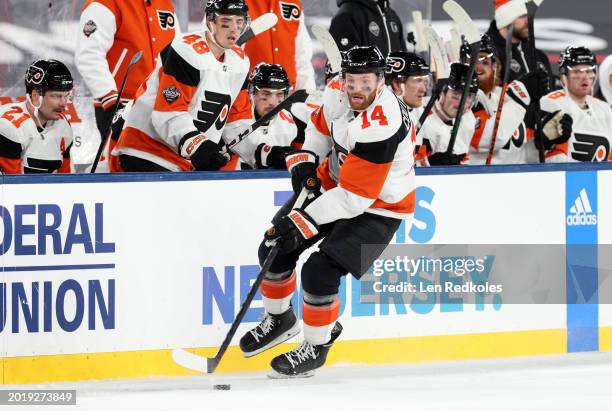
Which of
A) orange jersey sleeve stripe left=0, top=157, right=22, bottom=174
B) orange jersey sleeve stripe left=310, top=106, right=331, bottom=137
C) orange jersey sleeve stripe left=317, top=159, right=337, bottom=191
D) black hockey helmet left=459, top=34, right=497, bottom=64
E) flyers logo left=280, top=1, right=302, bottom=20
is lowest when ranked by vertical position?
orange jersey sleeve stripe left=317, top=159, right=337, bottom=191

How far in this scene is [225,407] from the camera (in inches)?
166

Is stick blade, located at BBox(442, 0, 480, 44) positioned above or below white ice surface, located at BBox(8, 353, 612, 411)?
above

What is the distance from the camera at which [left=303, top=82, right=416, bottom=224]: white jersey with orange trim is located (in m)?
4.27

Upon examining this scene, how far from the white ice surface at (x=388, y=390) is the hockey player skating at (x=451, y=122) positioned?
3.10 ft

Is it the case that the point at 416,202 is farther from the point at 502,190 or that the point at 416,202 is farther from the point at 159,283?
the point at 159,283

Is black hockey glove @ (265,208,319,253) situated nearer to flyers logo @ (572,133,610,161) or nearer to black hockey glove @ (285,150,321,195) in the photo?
black hockey glove @ (285,150,321,195)

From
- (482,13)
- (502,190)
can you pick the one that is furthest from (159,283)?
(482,13)

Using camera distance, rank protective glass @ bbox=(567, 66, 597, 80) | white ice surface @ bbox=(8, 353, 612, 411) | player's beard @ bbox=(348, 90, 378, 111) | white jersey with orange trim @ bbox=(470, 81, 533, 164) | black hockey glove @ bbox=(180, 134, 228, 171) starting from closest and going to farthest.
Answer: white ice surface @ bbox=(8, 353, 612, 411)
player's beard @ bbox=(348, 90, 378, 111)
black hockey glove @ bbox=(180, 134, 228, 171)
white jersey with orange trim @ bbox=(470, 81, 533, 164)
protective glass @ bbox=(567, 66, 597, 80)

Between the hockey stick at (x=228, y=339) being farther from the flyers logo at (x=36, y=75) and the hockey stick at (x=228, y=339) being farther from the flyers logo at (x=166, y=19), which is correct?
the flyers logo at (x=166, y=19)

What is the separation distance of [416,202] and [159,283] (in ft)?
3.40

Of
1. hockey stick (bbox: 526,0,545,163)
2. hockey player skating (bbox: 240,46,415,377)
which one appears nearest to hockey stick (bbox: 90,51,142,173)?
hockey player skating (bbox: 240,46,415,377)

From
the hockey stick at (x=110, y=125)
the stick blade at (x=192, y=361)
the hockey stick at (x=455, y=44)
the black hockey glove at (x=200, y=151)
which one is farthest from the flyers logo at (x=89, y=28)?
the hockey stick at (x=455, y=44)

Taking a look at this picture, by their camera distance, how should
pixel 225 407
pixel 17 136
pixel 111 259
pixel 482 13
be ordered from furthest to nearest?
pixel 482 13 < pixel 17 136 < pixel 111 259 < pixel 225 407

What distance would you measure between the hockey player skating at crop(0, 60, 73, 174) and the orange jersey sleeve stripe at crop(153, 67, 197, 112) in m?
0.39
